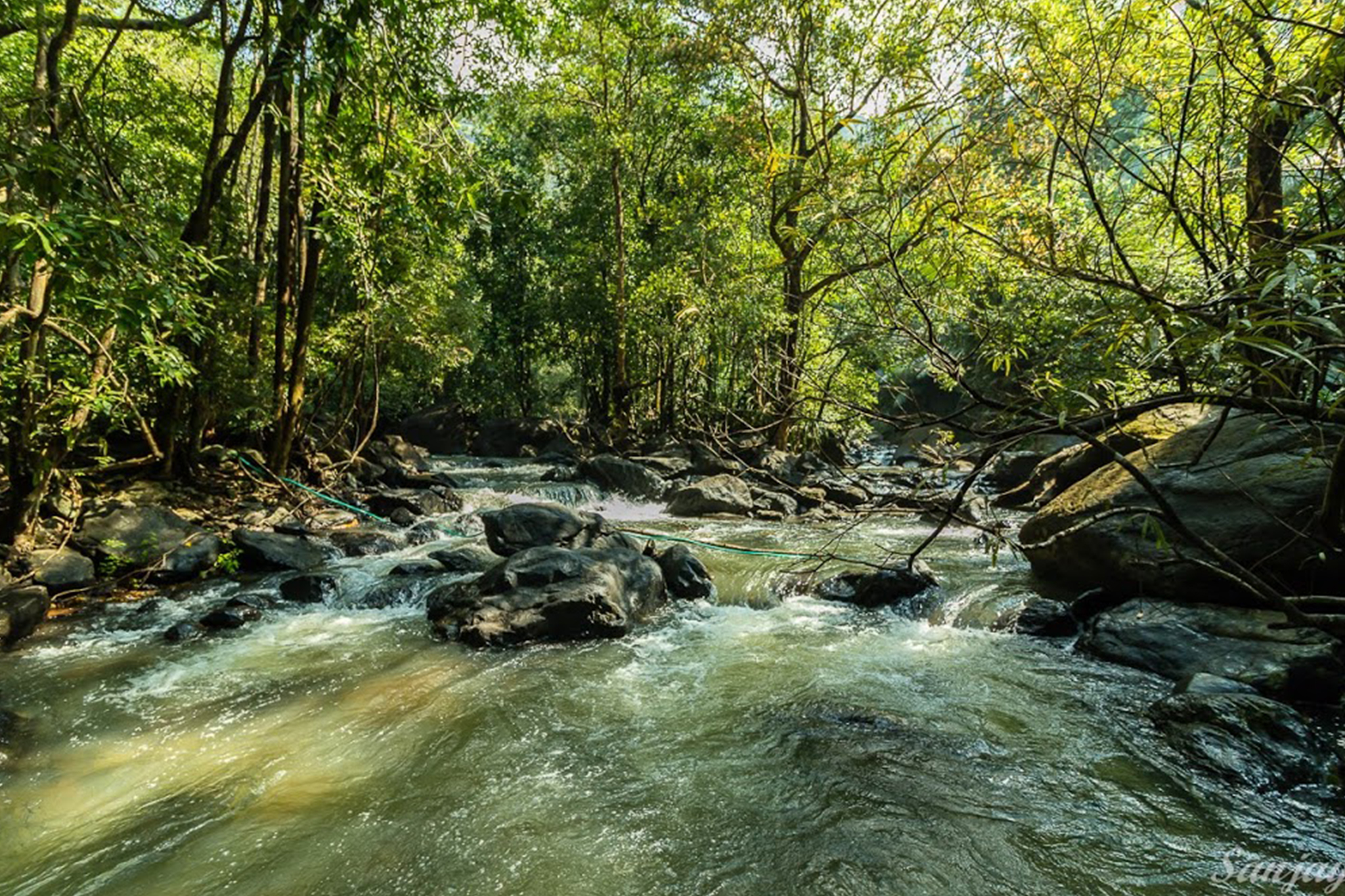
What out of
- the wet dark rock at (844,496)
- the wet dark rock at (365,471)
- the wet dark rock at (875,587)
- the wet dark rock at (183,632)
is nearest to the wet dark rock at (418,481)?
the wet dark rock at (365,471)

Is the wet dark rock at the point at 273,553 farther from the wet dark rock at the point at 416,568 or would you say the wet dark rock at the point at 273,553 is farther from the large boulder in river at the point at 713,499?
the large boulder in river at the point at 713,499

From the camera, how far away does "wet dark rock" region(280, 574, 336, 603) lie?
697 centimetres

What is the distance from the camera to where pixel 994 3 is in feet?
11.4

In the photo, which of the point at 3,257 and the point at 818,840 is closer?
the point at 818,840

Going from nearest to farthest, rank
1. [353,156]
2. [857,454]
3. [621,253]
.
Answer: [353,156] → [621,253] → [857,454]

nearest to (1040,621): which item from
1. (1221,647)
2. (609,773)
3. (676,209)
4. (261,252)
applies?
(1221,647)

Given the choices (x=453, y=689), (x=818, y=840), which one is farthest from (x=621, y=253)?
(x=818, y=840)

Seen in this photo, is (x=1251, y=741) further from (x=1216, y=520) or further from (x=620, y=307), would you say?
(x=620, y=307)

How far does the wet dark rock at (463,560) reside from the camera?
8.04 metres

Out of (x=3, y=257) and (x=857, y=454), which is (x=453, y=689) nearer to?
(x=3, y=257)

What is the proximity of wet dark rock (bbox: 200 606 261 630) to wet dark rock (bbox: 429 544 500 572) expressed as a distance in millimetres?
2118

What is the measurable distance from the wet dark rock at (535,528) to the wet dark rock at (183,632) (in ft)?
10.1

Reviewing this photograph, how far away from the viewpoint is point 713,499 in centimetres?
1252

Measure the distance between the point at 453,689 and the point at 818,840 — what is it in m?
2.88
